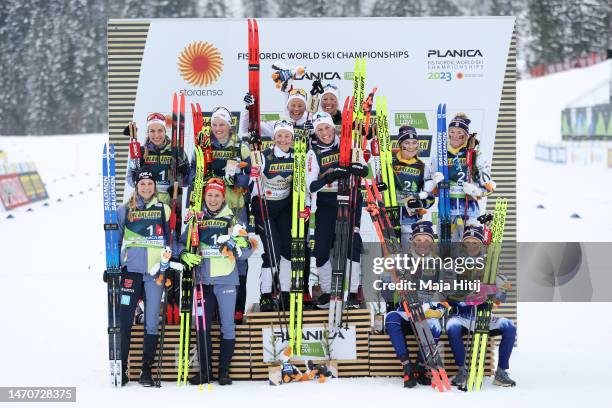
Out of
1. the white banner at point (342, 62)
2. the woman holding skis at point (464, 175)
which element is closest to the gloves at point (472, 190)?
the woman holding skis at point (464, 175)

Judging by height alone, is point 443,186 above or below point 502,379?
above

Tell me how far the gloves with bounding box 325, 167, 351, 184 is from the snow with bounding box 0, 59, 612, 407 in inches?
60.1

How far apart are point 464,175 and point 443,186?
224 millimetres

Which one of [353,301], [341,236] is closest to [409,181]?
[341,236]

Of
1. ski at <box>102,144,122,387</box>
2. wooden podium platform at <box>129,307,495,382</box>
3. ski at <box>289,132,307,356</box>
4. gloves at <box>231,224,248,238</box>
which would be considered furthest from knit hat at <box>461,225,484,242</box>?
ski at <box>102,144,122,387</box>

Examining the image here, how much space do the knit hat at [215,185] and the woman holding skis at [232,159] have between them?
1.12ft

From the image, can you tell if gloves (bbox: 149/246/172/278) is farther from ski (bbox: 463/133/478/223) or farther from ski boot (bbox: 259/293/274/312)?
ski (bbox: 463/133/478/223)

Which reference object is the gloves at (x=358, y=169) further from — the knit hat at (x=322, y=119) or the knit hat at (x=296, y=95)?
the knit hat at (x=296, y=95)

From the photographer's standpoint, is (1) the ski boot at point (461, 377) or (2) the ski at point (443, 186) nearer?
(1) the ski boot at point (461, 377)

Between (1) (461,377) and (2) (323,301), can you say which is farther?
(2) (323,301)

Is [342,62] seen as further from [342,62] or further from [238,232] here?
[238,232]

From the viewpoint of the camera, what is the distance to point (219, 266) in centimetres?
654

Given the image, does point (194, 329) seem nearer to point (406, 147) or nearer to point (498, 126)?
point (406, 147)

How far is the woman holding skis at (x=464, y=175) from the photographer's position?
7.12 meters
